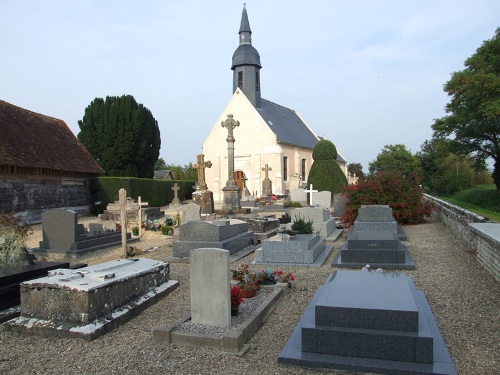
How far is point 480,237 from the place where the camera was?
7.57 m

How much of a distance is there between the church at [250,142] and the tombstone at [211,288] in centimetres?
2807

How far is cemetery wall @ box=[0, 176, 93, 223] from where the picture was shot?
1612 centimetres

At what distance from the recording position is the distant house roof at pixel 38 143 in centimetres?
1683

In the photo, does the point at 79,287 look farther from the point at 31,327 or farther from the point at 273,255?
the point at 273,255

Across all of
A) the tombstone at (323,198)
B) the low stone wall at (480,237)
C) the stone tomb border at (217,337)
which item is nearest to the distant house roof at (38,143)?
the tombstone at (323,198)

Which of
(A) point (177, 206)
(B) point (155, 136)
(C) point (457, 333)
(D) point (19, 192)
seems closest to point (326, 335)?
(C) point (457, 333)

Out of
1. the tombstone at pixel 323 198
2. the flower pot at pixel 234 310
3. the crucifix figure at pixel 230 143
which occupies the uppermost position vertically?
the crucifix figure at pixel 230 143

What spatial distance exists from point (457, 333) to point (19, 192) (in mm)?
17015

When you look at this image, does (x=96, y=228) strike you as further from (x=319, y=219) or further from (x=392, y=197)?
(x=392, y=197)

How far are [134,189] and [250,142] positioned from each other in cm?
1339

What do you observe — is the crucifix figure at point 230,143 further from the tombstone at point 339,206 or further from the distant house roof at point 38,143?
the distant house roof at point 38,143

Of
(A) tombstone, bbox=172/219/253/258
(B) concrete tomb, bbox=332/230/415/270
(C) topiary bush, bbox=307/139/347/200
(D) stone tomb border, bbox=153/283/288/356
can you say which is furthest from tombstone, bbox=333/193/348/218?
(D) stone tomb border, bbox=153/283/288/356

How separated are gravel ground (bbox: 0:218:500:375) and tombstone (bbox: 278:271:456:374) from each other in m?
0.17

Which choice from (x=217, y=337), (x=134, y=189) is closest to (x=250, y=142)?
(x=134, y=189)
